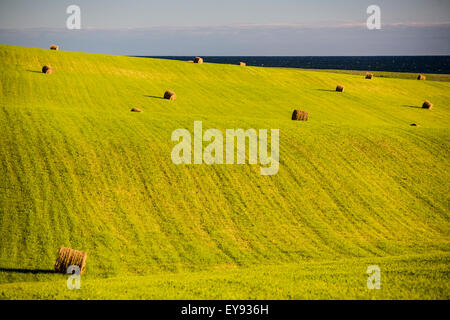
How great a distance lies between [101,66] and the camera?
6638 centimetres

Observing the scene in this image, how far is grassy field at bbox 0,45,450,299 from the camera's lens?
1683cm

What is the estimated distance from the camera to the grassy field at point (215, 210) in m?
16.8

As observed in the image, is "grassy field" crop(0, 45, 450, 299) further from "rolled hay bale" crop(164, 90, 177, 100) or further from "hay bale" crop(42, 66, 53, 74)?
"rolled hay bale" crop(164, 90, 177, 100)

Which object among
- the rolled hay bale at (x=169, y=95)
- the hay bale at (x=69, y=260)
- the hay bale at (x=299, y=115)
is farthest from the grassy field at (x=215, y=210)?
the rolled hay bale at (x=169, y=95)

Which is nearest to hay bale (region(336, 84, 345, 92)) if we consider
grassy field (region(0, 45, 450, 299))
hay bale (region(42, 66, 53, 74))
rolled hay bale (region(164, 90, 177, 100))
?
grassy field (region(0, 45, 450, 299))

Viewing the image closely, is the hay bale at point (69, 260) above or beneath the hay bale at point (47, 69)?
beneath

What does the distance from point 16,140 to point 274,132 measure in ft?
67.0

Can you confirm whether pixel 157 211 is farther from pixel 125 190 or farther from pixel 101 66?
pixel 101 66

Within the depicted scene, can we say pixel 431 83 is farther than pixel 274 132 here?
Yes

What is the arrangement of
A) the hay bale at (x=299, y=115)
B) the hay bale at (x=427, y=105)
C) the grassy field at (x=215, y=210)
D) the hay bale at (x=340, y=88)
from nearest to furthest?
the grassy field at (x=215, y=210) < the hay bale at (x=299, y=115) < the hay bale at (x=427, y=105) < the hay bale at (x=340, y=88)

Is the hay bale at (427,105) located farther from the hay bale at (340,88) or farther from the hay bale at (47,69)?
the hay bale at (47,69)

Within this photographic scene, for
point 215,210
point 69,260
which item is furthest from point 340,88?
point 69,260
